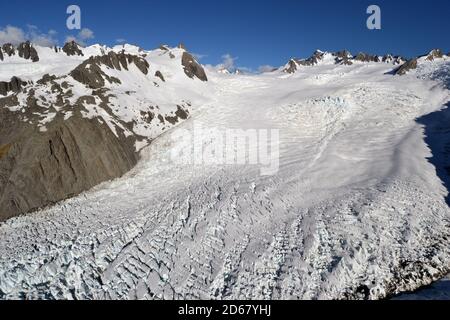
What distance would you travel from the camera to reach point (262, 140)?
1399 inches

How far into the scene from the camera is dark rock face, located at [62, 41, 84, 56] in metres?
83.3

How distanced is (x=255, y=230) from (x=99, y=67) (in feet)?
98.9

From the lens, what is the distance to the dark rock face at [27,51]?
7475cm

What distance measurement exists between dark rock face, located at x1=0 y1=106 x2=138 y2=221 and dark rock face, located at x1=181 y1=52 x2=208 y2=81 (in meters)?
25.9

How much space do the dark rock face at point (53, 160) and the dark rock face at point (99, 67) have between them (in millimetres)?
7633

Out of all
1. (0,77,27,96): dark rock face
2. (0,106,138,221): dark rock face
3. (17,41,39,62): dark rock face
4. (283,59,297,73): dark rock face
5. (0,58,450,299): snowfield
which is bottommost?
(0,58,450,299): snowfield

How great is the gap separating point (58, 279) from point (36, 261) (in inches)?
105

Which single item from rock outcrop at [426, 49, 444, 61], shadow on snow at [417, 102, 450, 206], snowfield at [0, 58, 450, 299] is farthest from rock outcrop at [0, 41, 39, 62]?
rock outcrop at [426, 49, 444, 61]

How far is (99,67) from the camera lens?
41.8 metres

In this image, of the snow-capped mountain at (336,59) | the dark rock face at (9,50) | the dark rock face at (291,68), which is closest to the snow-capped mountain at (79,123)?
the dark rock face at (9,50)

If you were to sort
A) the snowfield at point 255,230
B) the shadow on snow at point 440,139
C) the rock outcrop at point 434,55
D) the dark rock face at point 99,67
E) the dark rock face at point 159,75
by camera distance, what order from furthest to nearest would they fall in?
the rock outcrop at point 434,55
the dark rock face at point 159,75
the dark rock face at point 99,67
the shadow on snow at point 440,139
the snowfield at point 255,230

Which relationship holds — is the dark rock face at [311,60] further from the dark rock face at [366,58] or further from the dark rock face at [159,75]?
the dark rock face at [159,75]

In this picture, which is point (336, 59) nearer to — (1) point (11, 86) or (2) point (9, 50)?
(2) point (9, 50)

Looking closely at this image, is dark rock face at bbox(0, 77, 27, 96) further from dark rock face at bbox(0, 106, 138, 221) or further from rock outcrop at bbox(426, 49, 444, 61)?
rock outcrop at bbox(426, 49, 444, 61)
